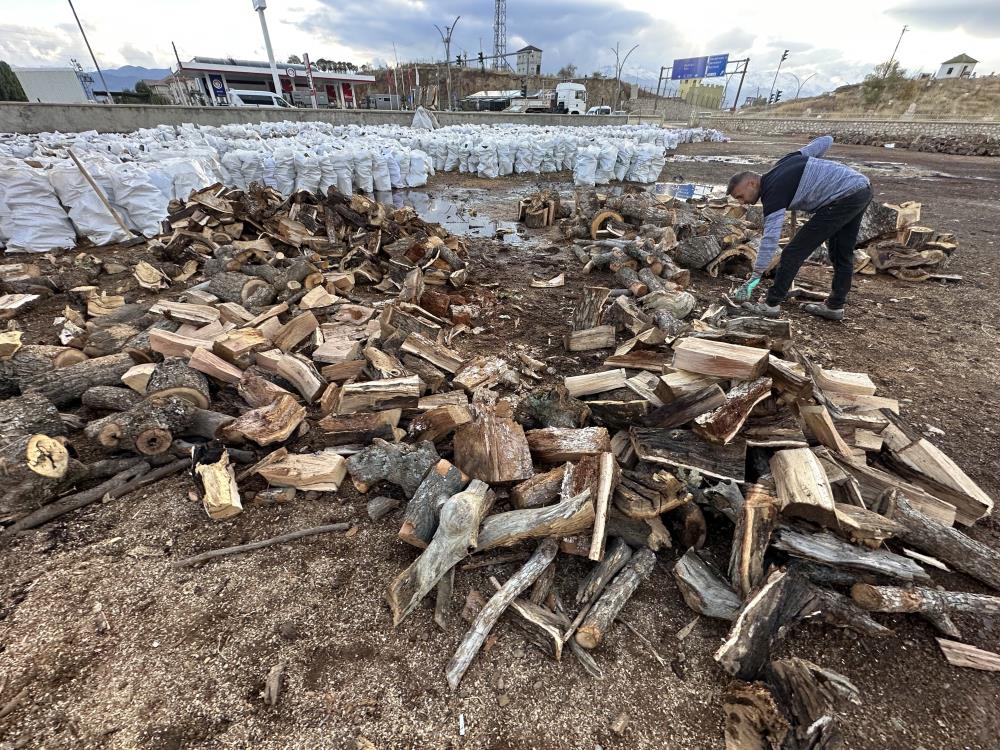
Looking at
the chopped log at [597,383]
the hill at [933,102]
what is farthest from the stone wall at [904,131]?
the chopped log at [597,383]

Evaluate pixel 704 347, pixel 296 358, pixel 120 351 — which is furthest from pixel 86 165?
pixel 704 347

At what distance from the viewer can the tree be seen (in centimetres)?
2548

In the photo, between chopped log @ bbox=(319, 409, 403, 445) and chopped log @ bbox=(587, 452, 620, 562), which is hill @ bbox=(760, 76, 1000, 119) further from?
chopped log @ bbox=(319, 409, 403, 445)

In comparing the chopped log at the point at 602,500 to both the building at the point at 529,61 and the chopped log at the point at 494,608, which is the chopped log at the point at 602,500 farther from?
the building at the point at 529,61

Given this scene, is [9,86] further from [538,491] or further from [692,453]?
[692,453]

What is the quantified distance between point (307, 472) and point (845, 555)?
291cm

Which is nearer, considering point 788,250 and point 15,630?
point 15,630

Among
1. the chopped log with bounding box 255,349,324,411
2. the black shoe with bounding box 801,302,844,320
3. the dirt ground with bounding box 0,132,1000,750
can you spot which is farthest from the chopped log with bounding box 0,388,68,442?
the black shoe with bounding box 801,302,844,320

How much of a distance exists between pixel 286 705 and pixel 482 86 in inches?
2992

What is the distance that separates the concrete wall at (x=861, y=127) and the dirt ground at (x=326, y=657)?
33.6 metres

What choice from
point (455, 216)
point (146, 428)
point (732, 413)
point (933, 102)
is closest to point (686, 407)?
point (732, 413)

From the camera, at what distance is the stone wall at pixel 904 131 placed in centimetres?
2192

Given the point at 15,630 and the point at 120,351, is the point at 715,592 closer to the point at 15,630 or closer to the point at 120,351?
the point at 15,630

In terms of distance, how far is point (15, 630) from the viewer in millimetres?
2000
